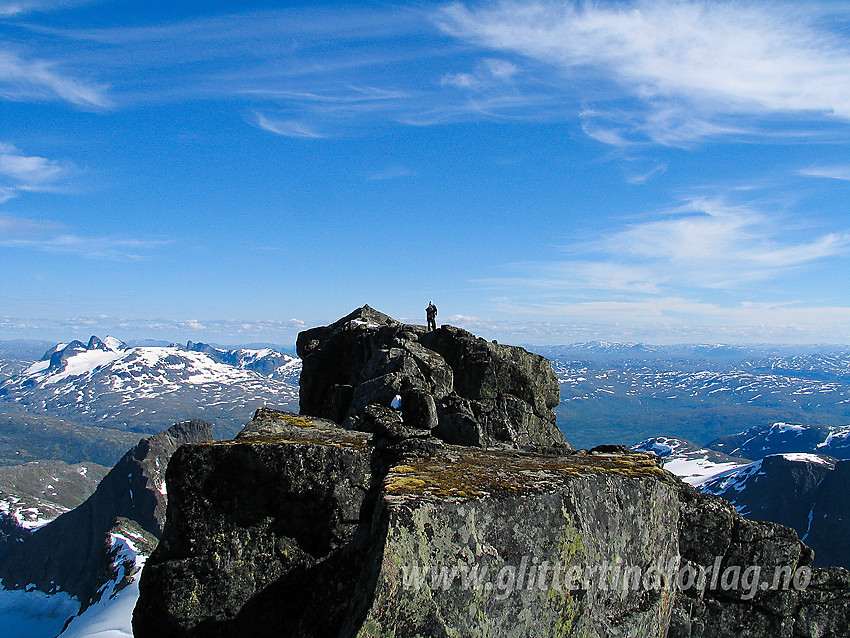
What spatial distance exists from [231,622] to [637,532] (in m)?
8.54

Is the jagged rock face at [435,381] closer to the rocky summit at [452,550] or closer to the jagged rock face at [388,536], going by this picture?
the rocky summit at [452,550]

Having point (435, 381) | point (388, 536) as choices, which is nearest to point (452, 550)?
point (388, 536)

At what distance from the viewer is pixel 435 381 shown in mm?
31266

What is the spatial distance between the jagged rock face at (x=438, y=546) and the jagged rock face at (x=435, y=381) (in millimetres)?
9925

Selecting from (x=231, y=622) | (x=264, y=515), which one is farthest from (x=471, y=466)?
(x=231, y=622)

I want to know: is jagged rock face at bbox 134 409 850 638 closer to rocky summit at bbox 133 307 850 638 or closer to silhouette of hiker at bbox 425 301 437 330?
rocky summit at bbox 133 307 850 638

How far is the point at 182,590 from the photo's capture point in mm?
11188

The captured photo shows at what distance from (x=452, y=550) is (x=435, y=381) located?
74.6 feet

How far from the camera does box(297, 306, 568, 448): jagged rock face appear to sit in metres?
25.1

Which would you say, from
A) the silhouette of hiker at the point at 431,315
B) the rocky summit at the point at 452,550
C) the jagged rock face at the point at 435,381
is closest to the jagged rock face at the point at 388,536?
the rocky summit at the point at 452,550

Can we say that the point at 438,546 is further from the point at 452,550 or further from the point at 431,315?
the point at 431,315

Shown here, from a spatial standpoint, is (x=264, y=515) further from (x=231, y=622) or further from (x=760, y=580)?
(x=760, y=580)

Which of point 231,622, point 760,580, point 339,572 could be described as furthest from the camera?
point 760,580

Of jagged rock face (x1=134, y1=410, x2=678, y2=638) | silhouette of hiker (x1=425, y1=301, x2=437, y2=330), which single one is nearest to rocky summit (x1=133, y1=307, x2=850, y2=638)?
jagged rock face (x1=134, y1=410, x2=678, y2=638)
